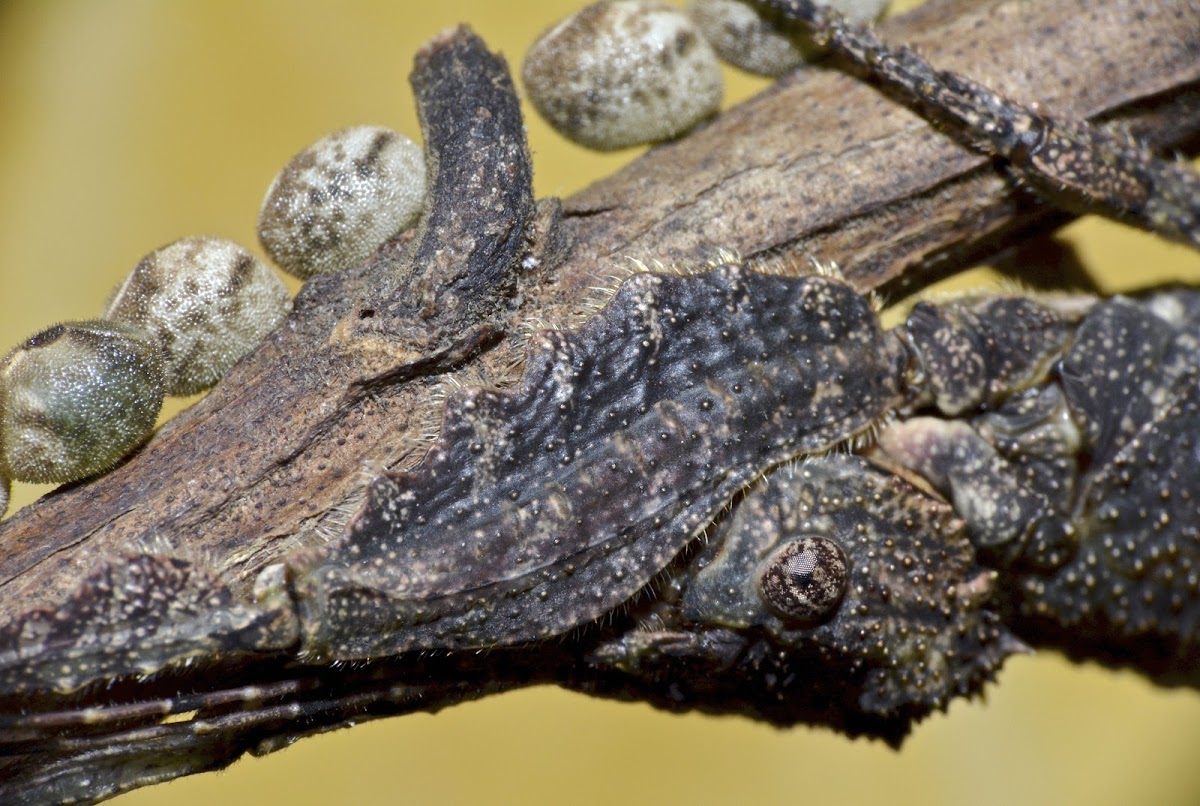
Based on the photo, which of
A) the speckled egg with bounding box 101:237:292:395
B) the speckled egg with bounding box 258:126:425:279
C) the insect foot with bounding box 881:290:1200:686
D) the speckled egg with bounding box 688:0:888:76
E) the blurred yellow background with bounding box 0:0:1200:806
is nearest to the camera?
the speckled egg with bounding box 101:237:292:395

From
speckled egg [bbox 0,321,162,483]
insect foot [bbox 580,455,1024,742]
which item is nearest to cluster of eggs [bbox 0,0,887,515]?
speckled egg [bbox 0,321,162,483]

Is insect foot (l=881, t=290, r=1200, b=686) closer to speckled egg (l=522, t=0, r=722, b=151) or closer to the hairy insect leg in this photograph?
the hairy insect leg

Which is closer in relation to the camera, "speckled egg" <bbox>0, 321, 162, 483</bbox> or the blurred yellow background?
"speckled egg" <bbox>0, 321, 162, 483</bbox>

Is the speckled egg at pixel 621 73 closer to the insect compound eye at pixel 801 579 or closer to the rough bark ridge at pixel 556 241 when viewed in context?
the rough bark ridge at pixel 556 241

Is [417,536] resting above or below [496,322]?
below

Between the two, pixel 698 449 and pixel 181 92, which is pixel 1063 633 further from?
pixel 181 92

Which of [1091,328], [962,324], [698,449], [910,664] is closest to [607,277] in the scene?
[698,449]
